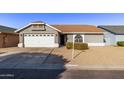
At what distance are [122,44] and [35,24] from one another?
17.3 metres

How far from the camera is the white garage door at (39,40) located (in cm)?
3244

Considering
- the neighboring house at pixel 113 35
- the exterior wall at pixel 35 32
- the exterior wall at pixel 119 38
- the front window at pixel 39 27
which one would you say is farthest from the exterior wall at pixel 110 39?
the front window at pixel 39 27

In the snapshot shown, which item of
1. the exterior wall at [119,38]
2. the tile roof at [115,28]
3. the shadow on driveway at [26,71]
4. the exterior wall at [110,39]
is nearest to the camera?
the shadow on driveway at [26,71]

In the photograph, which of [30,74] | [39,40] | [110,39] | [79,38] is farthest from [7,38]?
[30,74]

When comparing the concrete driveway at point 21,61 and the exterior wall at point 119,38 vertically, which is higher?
the exterior wall at point 119,38

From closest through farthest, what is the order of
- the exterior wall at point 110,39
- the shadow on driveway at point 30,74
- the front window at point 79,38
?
1. the shadow on driveway at point 30,74
2. the front window at point 79,38
3. the exterior wall at point 110,39

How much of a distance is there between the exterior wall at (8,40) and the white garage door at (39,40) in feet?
11.5

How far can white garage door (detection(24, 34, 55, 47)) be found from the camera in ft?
106

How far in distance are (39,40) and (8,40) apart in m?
6.02

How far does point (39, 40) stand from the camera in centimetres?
3256

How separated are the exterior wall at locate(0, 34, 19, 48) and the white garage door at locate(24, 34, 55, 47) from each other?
3.51m

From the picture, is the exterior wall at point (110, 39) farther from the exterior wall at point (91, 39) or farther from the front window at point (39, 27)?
the front window at point (39, 27)

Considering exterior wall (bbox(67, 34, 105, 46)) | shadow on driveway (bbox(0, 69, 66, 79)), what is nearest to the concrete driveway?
shadow on driveway (bbox(0, 69, 66, 79))

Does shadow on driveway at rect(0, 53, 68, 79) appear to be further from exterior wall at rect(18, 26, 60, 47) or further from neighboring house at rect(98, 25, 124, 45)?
neighboring house at rect(98, 25, 124, 45)
